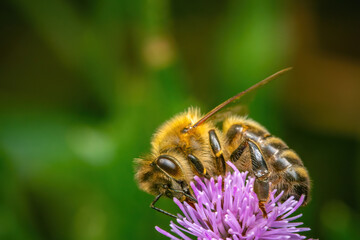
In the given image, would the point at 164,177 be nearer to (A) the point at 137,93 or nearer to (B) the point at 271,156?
(B) the point at 271,156

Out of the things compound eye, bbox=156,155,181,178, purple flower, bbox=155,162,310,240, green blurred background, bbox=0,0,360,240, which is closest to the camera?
purple flower, bbox=155,162,310,240

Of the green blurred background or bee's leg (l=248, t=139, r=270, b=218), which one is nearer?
bee's leg (l=248, t=139, r=270, b=218)

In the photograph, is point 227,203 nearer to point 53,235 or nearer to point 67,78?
point 53,235

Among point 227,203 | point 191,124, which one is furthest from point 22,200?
point 227,203

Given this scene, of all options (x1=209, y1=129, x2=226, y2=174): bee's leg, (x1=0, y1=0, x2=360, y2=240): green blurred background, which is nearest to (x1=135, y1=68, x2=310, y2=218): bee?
(x1=209, y1=129, x2=226, y2=174): bee's leg

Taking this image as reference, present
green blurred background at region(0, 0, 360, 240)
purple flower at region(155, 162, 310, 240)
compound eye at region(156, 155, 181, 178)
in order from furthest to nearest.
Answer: green blurred background at region(0, 0, 360, 240), compound eye at region(156, 155, 181, 178), purple flower at region(155, 162, 310, 240)

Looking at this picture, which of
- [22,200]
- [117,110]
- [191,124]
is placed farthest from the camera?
[117,110]

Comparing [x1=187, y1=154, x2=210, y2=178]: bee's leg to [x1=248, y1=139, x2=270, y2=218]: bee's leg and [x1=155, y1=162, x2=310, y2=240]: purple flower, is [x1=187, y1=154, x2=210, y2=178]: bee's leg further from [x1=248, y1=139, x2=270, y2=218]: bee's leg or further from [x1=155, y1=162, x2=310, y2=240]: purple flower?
[x1=248, y1=139, x2=270, y2=218]: bee's leg
